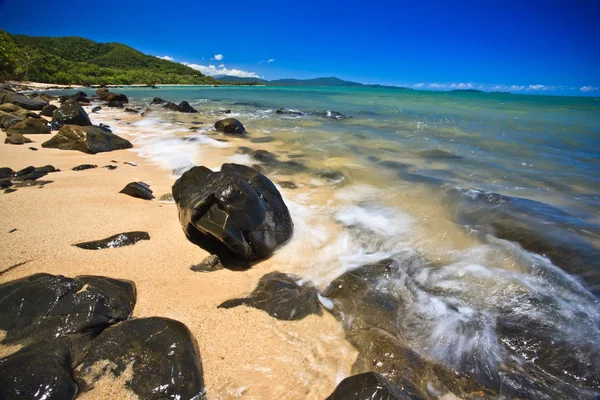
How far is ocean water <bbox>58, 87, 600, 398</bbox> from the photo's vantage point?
8.89ft

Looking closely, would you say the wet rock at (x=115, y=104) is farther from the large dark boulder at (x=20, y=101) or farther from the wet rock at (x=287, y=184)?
the wet rock at (x=287, y=184)

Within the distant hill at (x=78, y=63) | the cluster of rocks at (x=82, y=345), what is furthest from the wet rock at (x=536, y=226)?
the distant hill at (x=78, y=63)

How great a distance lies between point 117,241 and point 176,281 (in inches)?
45.7

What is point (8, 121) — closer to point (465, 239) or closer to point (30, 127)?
point (30, 127)

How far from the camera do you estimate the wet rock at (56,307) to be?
219 cm

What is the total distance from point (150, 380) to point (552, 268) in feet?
16.4

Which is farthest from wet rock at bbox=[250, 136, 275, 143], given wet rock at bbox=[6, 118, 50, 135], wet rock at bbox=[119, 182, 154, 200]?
wet rock at bbox=[6, 118, 50, 135]

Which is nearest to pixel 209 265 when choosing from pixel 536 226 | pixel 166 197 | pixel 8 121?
Answer: pixel 166 197

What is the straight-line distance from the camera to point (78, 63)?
7431cm

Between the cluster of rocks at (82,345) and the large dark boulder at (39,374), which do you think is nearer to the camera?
the large dark boulder at (39,374)

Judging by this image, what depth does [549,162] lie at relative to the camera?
9.59m

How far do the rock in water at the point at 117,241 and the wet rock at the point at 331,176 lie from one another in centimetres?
443

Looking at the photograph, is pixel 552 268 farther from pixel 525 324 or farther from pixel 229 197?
pixel 229 197

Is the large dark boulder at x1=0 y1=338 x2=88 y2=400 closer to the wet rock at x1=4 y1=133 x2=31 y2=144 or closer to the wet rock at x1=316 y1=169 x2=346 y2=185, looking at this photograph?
the wet rock at x1=316 y1=169 x2=346 y2=185
